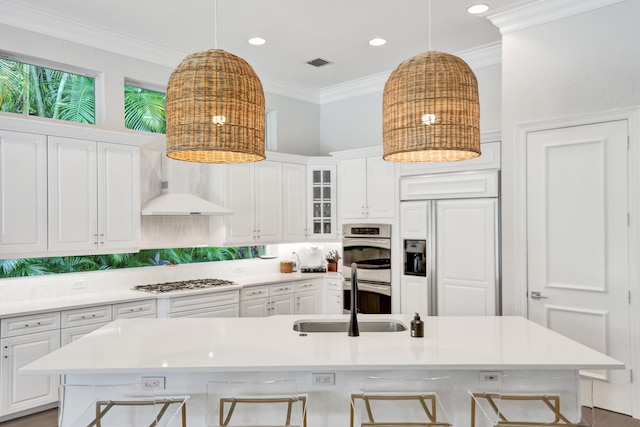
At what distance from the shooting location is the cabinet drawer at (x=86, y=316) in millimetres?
3734

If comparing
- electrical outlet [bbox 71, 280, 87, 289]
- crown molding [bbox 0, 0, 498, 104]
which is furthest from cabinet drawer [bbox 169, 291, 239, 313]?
crown molding [bbox 0, 0, 498, 104]

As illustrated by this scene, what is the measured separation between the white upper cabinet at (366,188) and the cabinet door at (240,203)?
1.08 meters

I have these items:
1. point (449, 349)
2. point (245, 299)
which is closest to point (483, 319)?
point (449, 349)

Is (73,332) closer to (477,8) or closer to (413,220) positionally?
(413,220)

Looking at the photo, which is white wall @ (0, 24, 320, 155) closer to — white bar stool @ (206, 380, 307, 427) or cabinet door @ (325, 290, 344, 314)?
cabinet door @ (325, 290, 344, 314)

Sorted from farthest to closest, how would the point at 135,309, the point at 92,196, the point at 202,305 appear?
the point at 202,305, the point at 135,309, the point at 92,196

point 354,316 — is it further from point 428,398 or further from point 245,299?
point 245,299

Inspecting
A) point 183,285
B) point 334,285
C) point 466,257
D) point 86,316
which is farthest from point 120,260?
point 466,257

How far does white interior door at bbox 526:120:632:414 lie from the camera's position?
350 cm

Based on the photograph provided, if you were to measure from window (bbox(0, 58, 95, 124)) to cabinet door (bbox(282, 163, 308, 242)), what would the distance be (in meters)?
2.20

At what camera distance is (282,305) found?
535cm

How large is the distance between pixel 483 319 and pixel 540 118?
1809 mm

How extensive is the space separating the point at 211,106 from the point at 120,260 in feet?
10.5

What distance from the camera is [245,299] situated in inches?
196
